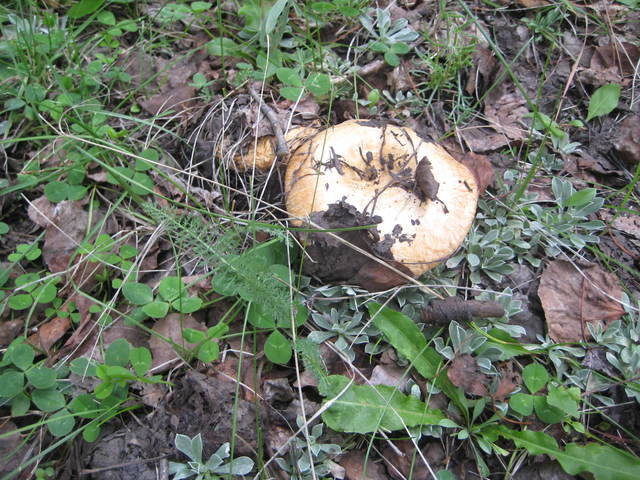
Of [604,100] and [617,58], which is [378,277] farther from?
[617,58]

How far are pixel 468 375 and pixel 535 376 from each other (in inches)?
12.9

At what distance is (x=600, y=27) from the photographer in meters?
3.38

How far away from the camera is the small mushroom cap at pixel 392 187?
222cm

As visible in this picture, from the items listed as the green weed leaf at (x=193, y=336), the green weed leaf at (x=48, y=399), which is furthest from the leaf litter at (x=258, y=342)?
the green weed leaf at (x=48, y=399)

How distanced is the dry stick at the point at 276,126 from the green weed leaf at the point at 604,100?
2111mm

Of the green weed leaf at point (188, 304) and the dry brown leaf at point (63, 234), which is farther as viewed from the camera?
the dry brown leaf at point (63, 234)

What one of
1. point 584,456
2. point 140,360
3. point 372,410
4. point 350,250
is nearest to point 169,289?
point 140,360

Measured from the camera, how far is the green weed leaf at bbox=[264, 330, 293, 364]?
7.11 feet

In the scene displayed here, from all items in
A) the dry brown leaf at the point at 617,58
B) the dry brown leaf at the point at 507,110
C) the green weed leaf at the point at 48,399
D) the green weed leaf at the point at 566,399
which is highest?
the dry brown leaf at the point at 617,58

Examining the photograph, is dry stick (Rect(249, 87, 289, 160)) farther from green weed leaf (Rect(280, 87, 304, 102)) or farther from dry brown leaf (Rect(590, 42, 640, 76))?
dry brown leaf (Rect(590, 42, 640, 76))

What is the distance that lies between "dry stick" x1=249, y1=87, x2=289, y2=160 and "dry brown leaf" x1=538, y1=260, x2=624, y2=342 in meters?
1.64

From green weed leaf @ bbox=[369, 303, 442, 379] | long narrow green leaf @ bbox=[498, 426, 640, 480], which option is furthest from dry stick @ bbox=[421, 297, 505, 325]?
long narrow green leaf @ bbox=[498, 426, 640, 480]

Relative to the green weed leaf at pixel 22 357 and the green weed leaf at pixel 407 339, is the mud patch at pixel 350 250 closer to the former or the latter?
the green weed leaf at pixel 407 339

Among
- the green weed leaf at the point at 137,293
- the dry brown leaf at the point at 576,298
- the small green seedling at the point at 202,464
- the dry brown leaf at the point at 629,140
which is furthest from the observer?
the dry brown leaf at the point at 629,140
